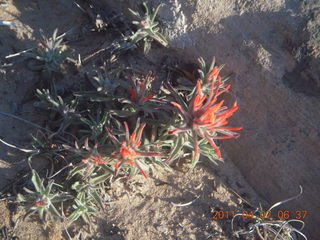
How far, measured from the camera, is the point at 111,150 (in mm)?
2646

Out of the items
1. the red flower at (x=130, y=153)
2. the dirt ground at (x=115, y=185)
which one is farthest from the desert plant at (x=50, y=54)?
the red flower at (x=130, y=153)

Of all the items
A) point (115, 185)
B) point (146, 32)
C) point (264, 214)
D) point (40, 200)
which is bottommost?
point (40, 200)

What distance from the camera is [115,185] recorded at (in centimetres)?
288

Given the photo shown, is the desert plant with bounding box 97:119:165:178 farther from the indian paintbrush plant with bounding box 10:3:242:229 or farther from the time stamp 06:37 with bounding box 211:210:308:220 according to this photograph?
the time stamp 06:37 with bounding box 211:210:308:220

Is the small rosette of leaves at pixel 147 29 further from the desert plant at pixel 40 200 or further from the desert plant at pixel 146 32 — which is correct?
the desert plant at pixel 40 200

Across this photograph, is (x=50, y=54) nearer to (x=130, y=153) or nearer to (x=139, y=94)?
(x=139, y=94)

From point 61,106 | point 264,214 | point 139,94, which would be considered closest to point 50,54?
point 61,106

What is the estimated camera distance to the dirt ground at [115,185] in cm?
271

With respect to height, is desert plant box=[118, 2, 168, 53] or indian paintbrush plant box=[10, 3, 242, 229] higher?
desert plant box=[118, 2, 168, 53]

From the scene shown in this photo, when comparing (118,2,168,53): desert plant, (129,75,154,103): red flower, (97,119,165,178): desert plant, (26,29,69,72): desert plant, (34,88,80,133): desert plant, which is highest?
(118,2,168,53): desert plant

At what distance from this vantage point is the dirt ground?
2709 mm

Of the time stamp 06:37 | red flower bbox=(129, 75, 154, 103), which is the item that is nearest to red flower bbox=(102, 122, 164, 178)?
red flower bbox=(129, 75, 154, 103)

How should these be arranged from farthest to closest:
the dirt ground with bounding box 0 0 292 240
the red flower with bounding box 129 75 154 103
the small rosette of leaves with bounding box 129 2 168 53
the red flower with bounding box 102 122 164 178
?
the small rosette of leaves with bounding box 129 2 168 53
the dirt ground with bounding box 0 0 292 240
the red flower with bounding box 129 75 154 103
the red flower with bounding box 102 122 164 178

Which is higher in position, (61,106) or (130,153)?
(130,153)
